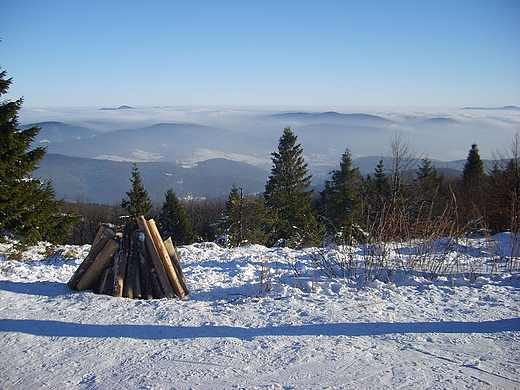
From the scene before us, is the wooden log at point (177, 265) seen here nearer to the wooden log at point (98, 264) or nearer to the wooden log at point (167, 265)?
the wooden log at point (167, 265)

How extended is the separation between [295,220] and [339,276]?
2156 centimetres

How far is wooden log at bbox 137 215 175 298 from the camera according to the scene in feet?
15.7

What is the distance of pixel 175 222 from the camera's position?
36.0 meters

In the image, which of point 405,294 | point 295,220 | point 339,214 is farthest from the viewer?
point 339,214

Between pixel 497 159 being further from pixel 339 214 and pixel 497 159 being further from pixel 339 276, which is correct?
pixel 339 276

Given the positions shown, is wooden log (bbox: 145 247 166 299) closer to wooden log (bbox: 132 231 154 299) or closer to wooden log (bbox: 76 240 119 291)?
wooden log (bbox: 132 231 154 299)

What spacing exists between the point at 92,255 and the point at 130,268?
610 millimetres

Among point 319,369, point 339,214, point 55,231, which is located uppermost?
point 319,369

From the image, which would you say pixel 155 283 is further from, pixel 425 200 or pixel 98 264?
pixel 425 200

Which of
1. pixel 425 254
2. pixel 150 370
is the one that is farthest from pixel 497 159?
pixel 150 370

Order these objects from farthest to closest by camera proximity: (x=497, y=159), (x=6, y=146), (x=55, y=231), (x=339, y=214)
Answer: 1. (x=339, y=214)
2. (x=497, y=159)
3. (x=55, y=231)
4. (x=6, y=146)

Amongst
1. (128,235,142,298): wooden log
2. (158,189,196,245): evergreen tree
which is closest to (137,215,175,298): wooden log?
(128,235,142,298): wooden log

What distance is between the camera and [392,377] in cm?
276

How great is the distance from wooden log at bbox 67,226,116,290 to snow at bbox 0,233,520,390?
0.17 meters
